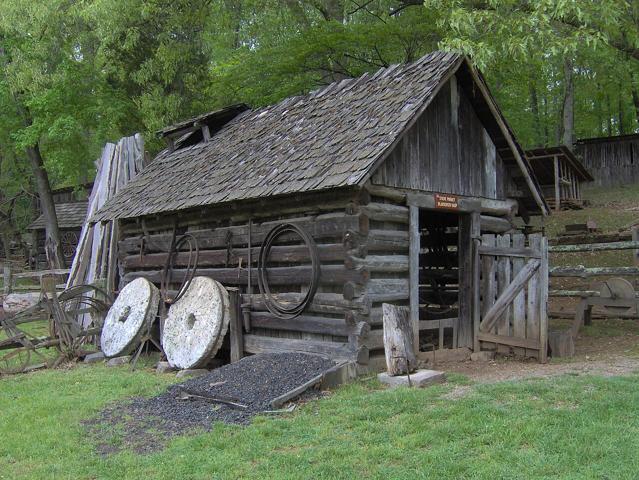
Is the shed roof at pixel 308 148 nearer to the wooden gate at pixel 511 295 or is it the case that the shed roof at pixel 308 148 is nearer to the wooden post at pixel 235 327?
the wooden post at pixel 235 327

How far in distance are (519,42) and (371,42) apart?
8.52 metres

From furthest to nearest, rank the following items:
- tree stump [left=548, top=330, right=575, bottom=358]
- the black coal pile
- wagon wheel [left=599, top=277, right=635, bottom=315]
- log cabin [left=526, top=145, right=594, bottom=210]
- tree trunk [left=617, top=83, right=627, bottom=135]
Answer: tree trunk [left=617, top=83, right=627, bottom=135]
log cabin [left=526, top=145, right=594, bottom=210]
wagon wheel [left=599, top=277, right=635, bottom=315]
tree stump [left=548, top=330, right=575, bottom=358]
the black coal pile

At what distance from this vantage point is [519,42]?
9.75 meters

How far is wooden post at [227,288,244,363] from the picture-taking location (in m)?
10.5

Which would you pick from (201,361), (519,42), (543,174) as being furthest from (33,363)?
(543,174)

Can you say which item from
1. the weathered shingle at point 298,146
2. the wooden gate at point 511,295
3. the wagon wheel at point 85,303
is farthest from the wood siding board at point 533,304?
the wagon wheel at point 85,303

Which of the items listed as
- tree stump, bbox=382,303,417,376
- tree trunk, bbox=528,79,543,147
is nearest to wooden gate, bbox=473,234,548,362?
tree stump, bbox=382,303,417,376

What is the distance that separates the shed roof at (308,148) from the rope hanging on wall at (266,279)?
2.28 ft

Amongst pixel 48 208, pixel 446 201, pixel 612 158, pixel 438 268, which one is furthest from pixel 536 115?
pixel 446 201

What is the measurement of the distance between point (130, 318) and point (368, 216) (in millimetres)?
5448

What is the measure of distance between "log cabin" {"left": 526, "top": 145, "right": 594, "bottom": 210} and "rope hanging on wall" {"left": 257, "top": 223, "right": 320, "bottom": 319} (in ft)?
56.1

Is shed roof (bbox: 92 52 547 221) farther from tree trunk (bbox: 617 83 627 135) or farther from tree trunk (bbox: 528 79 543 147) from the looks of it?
tree trunk (bbox: 617 83 627 135)

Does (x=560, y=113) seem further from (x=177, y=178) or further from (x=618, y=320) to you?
(x=177, y=178)

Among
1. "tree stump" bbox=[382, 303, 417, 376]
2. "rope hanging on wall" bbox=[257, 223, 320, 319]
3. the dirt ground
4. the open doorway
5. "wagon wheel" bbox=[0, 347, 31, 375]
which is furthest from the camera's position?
the open doorway
